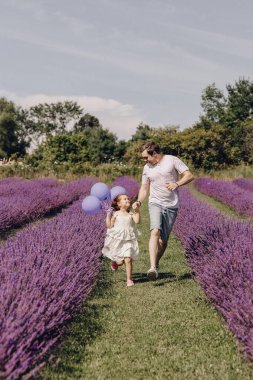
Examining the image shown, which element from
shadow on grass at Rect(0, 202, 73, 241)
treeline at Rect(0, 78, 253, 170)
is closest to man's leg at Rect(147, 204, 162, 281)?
shadow on grass at Rect(0, 202, 73, 241)

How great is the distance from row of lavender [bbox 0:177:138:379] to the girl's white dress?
0.23 meters

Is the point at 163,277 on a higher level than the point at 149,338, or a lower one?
lower

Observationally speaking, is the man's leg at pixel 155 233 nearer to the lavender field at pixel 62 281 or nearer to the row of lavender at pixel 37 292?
the lavender field at pixel 62 281

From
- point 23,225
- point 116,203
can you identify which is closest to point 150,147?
point 116,203

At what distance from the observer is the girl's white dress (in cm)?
532

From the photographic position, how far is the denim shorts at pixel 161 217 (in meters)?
5.37

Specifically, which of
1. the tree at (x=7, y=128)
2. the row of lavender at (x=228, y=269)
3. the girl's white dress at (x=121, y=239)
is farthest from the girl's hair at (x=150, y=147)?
the tree at (x=7, y=128)

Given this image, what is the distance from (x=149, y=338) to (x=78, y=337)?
56 centimetres

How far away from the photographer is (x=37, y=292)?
3086mm

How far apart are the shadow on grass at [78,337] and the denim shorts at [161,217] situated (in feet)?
2.97

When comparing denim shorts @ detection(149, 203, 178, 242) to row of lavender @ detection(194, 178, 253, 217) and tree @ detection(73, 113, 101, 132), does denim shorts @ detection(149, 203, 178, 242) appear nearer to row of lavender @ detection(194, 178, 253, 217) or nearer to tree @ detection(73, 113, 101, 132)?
row of lavender @ detection(194, 178, 253, 217)

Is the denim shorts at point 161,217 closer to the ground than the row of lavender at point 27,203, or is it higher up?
higher up

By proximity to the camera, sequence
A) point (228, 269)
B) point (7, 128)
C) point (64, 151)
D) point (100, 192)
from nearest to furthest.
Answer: point (228, 269) → point (100, 192) → point (64, 151) → point (7, 128)

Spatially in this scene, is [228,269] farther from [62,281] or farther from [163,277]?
[163,277]
